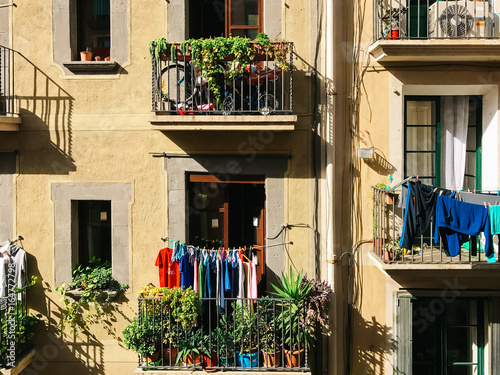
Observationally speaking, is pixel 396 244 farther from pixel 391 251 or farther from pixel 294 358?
pixel 294 358

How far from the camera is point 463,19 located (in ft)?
31.2

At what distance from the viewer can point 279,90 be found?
10086 millimetres

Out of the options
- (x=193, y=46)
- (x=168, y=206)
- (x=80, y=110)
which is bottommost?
(x=168, y=206)

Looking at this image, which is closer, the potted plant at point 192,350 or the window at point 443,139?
the potted plant at point 192,350

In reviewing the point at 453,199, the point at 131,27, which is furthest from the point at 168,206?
the point at 453,199

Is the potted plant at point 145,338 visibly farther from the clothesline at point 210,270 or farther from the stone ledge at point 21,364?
the stone ledge at point 21,364

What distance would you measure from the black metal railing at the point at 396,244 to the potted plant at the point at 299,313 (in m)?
1.16

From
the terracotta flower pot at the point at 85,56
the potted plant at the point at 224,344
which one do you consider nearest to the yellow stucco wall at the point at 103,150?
the terracotta flower pot at the point at 85,56

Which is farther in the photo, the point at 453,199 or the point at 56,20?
the point at 56,20

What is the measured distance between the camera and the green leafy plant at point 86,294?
10.2 meters

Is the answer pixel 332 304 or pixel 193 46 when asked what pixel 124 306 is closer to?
pixel 332 304

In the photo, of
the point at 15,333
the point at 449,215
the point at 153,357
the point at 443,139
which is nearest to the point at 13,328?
the point at 15,333

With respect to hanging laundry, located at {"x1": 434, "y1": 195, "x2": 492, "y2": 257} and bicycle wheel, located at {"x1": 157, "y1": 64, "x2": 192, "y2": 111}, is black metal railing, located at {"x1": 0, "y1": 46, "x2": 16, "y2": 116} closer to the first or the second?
bicycle wheel, located at {"x1": 157, "y1": 64, "x2": 192, "y2": 111}

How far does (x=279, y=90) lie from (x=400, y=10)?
2299 millimetres
